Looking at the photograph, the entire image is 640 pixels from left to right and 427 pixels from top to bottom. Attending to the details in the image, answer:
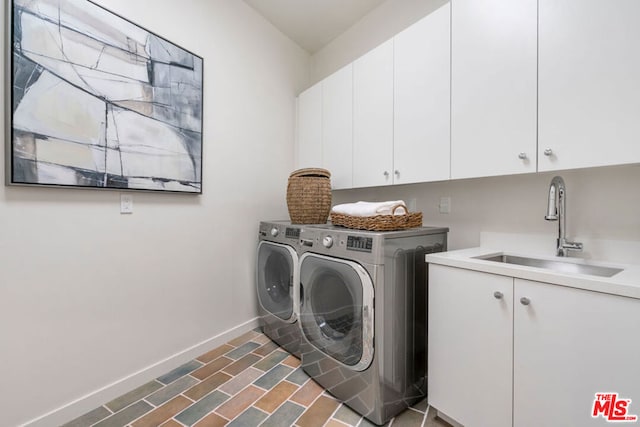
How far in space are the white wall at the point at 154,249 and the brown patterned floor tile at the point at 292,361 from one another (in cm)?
55

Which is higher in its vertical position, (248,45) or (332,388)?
(248,45)

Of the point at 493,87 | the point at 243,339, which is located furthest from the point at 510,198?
the point at 243,339

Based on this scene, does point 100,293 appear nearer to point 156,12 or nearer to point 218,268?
point 218,268

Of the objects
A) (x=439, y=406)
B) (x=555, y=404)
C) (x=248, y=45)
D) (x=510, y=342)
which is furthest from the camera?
(x=248, y=45)

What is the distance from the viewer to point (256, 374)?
177cm

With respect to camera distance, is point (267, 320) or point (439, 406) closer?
point (439, 406)

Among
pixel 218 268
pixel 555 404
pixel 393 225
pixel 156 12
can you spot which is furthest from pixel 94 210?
pixel 555 404

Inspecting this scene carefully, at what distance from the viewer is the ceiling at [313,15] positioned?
2.30m

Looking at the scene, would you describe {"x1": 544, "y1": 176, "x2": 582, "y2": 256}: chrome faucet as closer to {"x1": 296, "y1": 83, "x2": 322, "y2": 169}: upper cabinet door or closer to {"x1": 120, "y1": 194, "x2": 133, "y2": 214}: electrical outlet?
{"x1": 296, "y1": 83, "x2": 322, "y2": 169}: upper cabinet door

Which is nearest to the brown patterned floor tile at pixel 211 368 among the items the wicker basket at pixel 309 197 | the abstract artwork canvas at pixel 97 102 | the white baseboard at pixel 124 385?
the white baseboard at pixel 124 385

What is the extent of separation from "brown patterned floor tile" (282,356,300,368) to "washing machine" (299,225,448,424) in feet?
0.69

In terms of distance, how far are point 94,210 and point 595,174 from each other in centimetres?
253

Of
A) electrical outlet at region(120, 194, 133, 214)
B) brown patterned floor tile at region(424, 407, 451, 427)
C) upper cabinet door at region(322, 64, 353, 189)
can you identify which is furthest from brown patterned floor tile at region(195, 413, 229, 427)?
upper cabinet door at region(322, 64, 353, 189)

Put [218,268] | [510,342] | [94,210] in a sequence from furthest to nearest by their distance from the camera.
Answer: [218,268] < [94,210] < [510,342]
